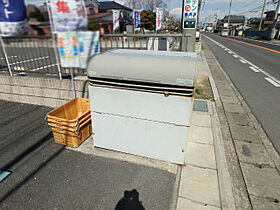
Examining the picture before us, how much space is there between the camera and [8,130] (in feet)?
12.6

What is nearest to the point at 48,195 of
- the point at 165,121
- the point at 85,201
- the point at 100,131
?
the point at 85,201

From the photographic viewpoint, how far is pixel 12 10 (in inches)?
96.0

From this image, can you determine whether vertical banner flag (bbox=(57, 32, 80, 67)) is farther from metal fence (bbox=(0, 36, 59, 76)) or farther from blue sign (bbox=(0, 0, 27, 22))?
blue sign (bbox=(0, 0, 27, 22))

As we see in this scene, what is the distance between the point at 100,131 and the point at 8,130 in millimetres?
2332

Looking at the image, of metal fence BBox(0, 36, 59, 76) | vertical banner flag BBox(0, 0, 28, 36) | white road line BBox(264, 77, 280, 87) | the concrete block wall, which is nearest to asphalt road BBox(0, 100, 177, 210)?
the concrete block wall

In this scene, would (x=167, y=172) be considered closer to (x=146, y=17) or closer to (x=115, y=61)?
(x=115, y=61)

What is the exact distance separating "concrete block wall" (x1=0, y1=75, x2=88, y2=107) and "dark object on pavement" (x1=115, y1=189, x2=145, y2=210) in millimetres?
2643

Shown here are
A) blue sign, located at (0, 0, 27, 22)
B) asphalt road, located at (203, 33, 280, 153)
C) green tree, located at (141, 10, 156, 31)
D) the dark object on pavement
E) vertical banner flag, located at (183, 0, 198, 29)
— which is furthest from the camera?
green tree, located at (141, 10, 156, 31)

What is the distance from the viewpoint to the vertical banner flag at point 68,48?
113 inches

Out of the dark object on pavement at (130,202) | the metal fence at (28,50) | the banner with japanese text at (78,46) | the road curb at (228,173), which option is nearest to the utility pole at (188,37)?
the road curb at (228,173)

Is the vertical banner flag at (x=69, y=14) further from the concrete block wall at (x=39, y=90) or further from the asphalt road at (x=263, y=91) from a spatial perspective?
the asphalt road at (x=263, y=91)

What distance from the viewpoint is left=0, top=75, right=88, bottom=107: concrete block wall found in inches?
171

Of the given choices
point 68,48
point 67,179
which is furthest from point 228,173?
point 68,48

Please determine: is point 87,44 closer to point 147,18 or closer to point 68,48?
point 68,48
